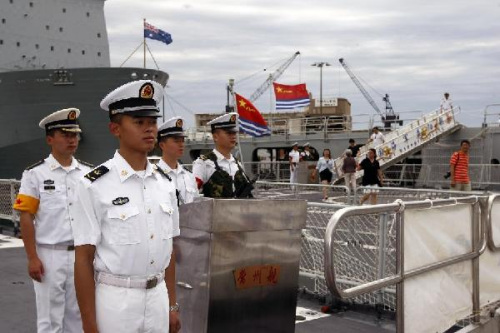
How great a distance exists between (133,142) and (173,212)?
0.46 metres

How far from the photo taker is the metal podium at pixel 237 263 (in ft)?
10.5

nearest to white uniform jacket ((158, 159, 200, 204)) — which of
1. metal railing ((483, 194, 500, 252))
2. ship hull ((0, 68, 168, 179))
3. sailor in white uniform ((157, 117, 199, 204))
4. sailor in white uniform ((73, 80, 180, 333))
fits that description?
sailor in white uniform ((157, 117, 199, 204))

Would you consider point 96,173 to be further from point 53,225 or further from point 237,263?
point 53,225

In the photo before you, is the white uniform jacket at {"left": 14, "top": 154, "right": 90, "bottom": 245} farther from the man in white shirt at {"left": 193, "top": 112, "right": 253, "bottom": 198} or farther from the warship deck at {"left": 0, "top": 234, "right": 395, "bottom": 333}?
the warship deck at {"left": 0, "top": 234, "right": 395, "bottom": 333}

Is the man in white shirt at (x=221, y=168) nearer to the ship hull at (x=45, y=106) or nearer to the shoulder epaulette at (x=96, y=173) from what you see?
the shoulder epaulette at (x=96, y=173)

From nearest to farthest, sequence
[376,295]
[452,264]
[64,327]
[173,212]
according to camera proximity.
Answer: [173,212]
[64,327]
[452,264]
[376,295]

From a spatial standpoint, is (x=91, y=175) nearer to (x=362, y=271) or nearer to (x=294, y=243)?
(x=294, y=243)

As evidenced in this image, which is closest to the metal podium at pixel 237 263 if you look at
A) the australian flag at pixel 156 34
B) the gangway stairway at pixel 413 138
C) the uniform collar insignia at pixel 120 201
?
the uniform collar insignia at pixel 120 201

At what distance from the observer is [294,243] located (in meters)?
3.53

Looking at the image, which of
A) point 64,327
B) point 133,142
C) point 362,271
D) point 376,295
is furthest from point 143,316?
point 362,271

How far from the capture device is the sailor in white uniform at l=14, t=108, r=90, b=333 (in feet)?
13.0

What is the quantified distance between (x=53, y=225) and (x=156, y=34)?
2407cm

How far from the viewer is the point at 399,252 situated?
12.4 ft

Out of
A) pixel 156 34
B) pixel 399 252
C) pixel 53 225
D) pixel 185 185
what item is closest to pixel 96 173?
pixel 53 225
